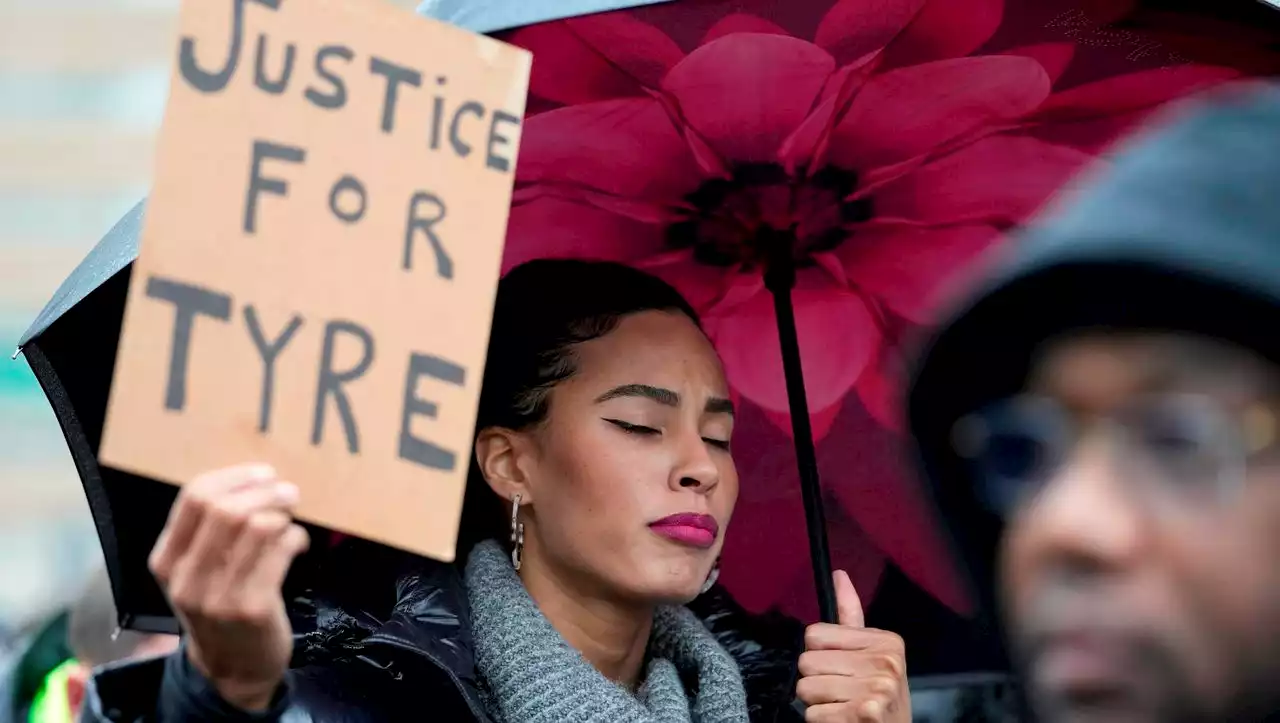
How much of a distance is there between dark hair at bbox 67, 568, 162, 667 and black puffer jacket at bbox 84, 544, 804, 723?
5.54 feet

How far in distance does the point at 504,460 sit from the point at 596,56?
0.84 m

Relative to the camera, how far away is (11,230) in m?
22.4

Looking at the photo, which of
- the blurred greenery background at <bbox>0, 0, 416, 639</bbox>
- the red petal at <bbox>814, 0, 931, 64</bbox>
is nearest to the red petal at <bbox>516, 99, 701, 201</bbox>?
the red petal at <bbox>814, 0, 931, 64</bbox>

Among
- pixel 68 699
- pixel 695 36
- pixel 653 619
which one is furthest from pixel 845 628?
pixel 68 699

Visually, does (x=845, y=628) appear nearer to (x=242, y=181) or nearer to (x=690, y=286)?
(x=690, y=286)

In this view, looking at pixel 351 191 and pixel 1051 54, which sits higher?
pixel 1051 54

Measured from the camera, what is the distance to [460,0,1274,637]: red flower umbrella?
90.8 inches

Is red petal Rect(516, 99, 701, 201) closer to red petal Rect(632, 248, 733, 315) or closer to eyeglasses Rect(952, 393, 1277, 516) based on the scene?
red petal Rect(632, 248, 733, 315)

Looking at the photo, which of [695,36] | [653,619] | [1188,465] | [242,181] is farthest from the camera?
[653,619]

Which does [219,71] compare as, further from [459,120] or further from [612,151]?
[612,151]

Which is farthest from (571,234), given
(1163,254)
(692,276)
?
(1163,254)

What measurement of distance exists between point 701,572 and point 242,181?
118 centimetres

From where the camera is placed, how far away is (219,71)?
5.66ft

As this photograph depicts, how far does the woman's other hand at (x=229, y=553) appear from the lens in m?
1.61
